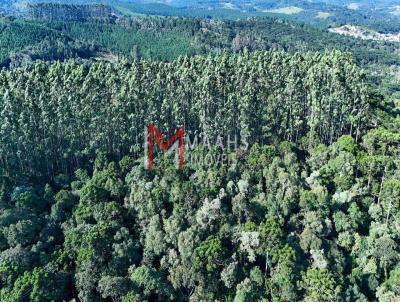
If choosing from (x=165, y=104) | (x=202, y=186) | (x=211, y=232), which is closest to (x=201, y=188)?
(x=202, y=186)

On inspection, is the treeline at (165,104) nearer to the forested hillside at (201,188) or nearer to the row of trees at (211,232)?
the forested hillside at (201,188)

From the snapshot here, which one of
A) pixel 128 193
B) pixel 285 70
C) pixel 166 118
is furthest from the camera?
pixel 285 70

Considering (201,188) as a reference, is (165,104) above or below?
above

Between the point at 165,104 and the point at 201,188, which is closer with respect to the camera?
the point at 201,188

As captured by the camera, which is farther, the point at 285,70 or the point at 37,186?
the point at 285,70

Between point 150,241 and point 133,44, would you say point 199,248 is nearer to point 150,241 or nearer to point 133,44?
point 150,241

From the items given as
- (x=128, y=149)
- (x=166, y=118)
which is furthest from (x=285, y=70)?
(x=128, y=149)

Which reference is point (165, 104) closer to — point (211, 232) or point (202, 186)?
point (202, 186)
